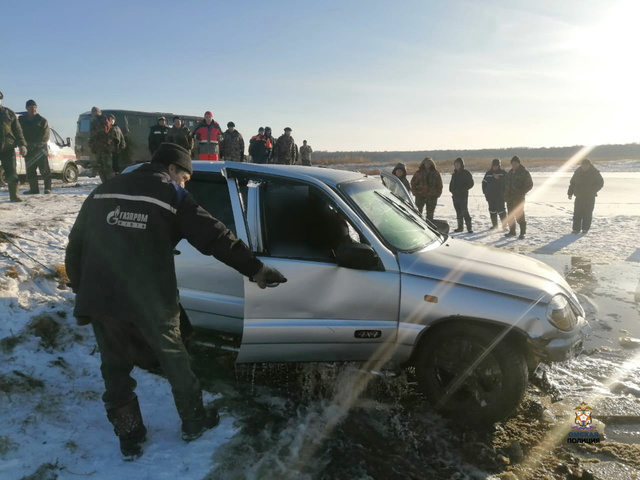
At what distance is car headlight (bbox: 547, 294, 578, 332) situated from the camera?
10.2 ft

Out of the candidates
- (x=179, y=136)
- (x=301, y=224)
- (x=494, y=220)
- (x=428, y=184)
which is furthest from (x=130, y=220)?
(x=494, y=220)

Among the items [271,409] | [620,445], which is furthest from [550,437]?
[271,409]

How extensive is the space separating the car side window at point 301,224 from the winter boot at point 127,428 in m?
1.38

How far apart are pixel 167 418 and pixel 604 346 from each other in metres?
4.09

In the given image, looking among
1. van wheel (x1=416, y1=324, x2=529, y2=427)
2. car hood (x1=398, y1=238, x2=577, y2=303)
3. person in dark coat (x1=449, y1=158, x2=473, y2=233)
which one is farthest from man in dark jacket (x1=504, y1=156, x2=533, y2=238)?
van wheel (x1=416, y1=324, x2=529, y2=427)

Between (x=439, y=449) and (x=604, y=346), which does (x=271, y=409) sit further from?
(x=604, y=346)

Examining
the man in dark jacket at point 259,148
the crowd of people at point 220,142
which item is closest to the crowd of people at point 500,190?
the crowd of people at point 220,142

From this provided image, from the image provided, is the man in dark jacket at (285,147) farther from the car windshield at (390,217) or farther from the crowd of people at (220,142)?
the car windshield at (390,217)

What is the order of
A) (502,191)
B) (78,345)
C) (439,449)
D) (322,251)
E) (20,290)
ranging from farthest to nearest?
(502,191) < (20,290) < (78,345) < (322,251) < (439,449)

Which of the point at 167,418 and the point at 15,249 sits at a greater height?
the point at 15,249

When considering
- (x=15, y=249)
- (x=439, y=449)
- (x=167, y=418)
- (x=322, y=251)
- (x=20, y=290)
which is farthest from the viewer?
(x=15, y=249)

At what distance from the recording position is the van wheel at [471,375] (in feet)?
10.1

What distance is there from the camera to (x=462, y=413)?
3.23 m

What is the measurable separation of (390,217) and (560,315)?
1.41 meters
